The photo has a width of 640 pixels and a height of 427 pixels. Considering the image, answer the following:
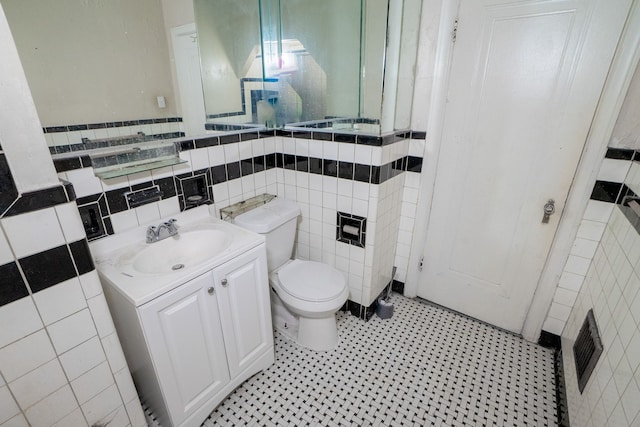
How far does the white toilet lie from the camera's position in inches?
64.0

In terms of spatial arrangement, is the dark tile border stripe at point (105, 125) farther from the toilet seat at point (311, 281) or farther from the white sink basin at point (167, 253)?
the toilet seat at point (311, 281)

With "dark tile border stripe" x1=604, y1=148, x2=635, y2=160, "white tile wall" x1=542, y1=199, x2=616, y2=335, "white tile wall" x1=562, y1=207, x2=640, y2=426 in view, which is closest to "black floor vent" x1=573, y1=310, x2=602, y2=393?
"white tile wall" x1=562, y1=207, x2=640, y2=426

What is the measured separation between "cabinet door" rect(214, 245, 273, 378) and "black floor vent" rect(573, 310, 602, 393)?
4.70 feet

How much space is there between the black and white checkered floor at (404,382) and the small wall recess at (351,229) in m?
0.58

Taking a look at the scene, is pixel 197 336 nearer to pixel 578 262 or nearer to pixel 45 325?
pixel 45 325

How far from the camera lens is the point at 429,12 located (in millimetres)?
1610

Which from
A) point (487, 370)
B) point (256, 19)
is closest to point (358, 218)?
point (487, 370)

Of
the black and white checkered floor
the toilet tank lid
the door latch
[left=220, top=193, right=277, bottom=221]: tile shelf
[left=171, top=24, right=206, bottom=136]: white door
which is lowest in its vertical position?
the black and white checkered floor

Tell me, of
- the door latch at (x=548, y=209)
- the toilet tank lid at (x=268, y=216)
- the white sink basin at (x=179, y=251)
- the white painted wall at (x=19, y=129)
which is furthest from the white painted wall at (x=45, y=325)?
the door latch at (x=548, y=209)

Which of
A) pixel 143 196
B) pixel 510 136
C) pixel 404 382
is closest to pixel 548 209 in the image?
pixel 510 136

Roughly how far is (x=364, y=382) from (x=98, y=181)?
1.56 metres

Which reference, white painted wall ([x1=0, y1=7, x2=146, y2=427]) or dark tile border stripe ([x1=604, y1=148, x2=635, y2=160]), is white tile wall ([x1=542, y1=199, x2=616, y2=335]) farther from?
white painted wall ([x1=0, y1=7, x2=146, y2=427])

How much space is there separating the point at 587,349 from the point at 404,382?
32.9 inches

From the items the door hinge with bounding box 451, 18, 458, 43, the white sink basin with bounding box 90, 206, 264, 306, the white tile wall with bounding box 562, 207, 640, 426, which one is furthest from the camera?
the door hinge with bounding box 451, 18, 458, 43
